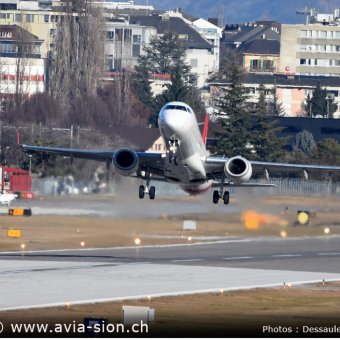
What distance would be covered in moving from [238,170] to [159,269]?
7.15 metres

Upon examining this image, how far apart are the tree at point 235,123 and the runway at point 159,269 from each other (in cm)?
5717

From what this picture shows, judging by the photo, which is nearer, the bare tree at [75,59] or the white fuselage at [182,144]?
the white fuselage at [182,144]

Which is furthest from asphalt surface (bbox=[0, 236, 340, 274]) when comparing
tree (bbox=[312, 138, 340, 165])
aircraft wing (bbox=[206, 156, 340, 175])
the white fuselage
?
tree (bbox=[312, 138, 340, 165])

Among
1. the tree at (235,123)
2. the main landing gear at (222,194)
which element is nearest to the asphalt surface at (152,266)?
the main landing gear at (222,194)

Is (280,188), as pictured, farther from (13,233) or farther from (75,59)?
(75,59)

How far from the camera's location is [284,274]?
85250 millimetres

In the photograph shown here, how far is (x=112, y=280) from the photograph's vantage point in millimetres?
80062

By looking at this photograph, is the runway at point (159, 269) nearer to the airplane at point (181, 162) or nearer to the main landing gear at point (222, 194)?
the main landing gear at point (222, 194)

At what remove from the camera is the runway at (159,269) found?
245ft

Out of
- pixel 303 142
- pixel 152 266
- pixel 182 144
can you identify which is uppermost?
pixel 182 144

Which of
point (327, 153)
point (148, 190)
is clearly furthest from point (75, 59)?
point (148, 190)

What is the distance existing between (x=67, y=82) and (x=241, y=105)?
25.8 m

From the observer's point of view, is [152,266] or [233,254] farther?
[233,254]

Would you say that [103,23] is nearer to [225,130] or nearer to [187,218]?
[225,130]
